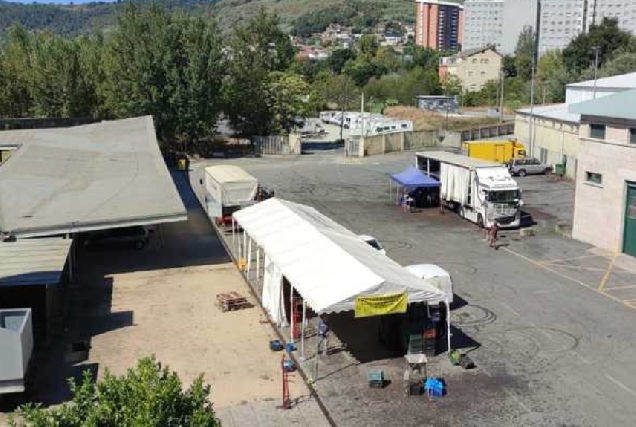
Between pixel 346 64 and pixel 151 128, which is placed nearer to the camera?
pixel 151 128

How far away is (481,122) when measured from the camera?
288 feet

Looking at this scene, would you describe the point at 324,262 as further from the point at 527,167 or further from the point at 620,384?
the point at 527,167

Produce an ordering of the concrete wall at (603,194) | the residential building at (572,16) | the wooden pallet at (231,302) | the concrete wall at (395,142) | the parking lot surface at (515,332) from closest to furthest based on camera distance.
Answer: the parking lot surface at (515,332), the wooden pallet at (231,302), the concrete wall at (603,194), the concrete wall at (395,142), the residential building at (572,16)

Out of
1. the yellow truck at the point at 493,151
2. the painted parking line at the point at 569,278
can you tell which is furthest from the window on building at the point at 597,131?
the yellow truck at the point at 493,151

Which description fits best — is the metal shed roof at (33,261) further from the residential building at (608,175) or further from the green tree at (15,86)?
the green tree at (15,86)

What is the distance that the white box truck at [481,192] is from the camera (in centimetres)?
3572

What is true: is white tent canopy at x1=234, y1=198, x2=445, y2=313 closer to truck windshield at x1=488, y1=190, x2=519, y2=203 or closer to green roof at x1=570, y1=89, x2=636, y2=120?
truck windshield at x1=488, y1=190, x2=519, y2=203

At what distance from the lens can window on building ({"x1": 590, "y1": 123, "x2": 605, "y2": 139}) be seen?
3234 cm

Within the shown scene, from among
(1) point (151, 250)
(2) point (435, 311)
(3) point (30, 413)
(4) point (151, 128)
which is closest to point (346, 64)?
(4) point (151, 128)

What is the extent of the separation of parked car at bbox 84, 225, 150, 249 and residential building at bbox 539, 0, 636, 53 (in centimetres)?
16636

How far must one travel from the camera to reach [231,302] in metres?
23.9

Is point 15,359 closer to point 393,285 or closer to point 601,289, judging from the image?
point 393,285

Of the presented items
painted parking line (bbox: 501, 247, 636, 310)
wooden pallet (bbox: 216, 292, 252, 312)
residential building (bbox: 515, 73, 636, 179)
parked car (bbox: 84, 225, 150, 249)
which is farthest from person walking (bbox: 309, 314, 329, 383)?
residential building (bbox: 515, 73, 636, 179)

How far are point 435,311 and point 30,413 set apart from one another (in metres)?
13.1
